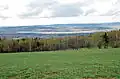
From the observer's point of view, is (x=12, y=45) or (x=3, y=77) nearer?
(x=3, y=77)

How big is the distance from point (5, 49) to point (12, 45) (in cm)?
1240

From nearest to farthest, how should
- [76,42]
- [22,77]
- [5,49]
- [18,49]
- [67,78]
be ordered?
[67,78]
[22,77]
[5,49]
[18,49]
[76,42]

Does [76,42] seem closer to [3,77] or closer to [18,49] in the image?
[18,49]

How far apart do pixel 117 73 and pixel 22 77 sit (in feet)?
25.5

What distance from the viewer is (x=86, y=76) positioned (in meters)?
21.9

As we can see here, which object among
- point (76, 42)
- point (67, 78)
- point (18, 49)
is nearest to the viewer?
point (67, 78)

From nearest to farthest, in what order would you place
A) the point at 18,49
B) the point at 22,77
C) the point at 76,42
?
the point at 22,77
the point at 18,49
the point at 76,42

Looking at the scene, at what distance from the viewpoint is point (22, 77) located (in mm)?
22547

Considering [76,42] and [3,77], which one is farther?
[76,42]

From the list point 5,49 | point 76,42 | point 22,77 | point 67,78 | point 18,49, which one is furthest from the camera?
point 76,42

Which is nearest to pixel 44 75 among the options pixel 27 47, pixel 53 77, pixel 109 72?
pixel 53 77

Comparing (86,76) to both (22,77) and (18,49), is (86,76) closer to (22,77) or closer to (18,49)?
(22,77)

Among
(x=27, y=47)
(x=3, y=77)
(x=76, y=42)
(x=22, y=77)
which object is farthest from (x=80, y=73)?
(x=76, y=42)

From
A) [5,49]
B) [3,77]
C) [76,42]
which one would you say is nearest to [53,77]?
[3,77]
